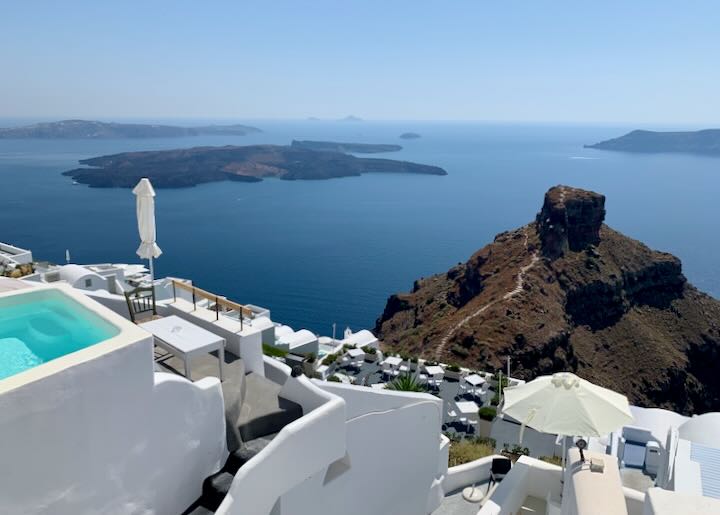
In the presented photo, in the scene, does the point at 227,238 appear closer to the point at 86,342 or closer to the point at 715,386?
the point at 715,386

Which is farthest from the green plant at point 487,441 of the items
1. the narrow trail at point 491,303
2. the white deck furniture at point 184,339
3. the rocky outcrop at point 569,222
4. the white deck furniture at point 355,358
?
the rocky outcrop at point 569,222

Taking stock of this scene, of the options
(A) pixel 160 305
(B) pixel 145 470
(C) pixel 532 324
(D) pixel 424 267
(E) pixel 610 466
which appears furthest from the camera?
(D) pixel 424 267

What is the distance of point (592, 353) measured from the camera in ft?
152

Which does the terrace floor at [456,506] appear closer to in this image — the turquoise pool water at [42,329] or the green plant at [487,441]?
the green plant at [487,441]

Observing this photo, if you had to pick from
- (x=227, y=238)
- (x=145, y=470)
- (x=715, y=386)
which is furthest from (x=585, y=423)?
(x=227, y=238)

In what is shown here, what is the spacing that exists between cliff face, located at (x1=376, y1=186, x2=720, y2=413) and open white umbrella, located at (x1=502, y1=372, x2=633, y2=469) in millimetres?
27480

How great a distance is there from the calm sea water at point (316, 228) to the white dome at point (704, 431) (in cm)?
4906

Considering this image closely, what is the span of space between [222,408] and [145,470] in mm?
1234

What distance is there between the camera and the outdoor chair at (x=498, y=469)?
429 inches

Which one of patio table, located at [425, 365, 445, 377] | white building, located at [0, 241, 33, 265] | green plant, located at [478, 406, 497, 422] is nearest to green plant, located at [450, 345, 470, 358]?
patio table, located at [425, 365, 445, 377]

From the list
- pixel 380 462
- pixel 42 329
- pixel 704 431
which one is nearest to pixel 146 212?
pixel 42 329

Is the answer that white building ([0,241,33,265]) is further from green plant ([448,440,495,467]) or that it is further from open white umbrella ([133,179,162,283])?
green plant ([448,440,495,467])

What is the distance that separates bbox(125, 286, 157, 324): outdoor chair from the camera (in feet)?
28.8

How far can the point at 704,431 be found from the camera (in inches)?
575
